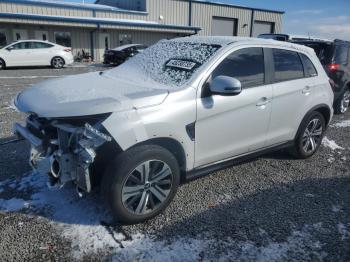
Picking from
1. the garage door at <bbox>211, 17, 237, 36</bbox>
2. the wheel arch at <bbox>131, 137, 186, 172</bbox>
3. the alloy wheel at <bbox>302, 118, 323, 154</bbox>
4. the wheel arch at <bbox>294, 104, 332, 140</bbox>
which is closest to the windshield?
the wheel arch at <bbox>131, 137, 186, 172</bbox>

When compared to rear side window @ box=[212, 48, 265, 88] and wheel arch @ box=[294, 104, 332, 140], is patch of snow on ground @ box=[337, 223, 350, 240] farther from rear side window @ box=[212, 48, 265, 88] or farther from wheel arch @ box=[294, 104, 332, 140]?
rear side window @ box=[212, 48, 265, 88]

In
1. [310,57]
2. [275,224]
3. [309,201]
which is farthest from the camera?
[310,57]

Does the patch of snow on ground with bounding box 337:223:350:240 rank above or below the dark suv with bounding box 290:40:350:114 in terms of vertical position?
below

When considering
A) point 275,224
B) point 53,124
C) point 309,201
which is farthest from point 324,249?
point 53,124

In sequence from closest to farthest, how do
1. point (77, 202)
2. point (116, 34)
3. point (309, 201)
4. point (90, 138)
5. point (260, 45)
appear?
1. point (90, 138)
2. point (77, 202)
3. point (309, 201)
4. point (260, 45)
5. point (116, 34)

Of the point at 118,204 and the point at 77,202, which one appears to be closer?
the point at 118,204

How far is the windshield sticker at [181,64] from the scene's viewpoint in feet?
11.7

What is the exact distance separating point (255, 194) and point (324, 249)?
3.51ft

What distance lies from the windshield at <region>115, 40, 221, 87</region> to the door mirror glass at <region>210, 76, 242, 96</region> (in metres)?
0.28

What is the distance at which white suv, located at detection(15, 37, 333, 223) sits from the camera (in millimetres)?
2871

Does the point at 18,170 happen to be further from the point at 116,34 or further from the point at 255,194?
the point at 116,34

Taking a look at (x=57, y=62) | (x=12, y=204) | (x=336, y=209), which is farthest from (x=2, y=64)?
(x=336, y=209)

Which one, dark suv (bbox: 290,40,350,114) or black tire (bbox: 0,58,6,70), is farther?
black tire (bbox: 0,58,6,70)

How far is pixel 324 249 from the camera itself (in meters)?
2.96
